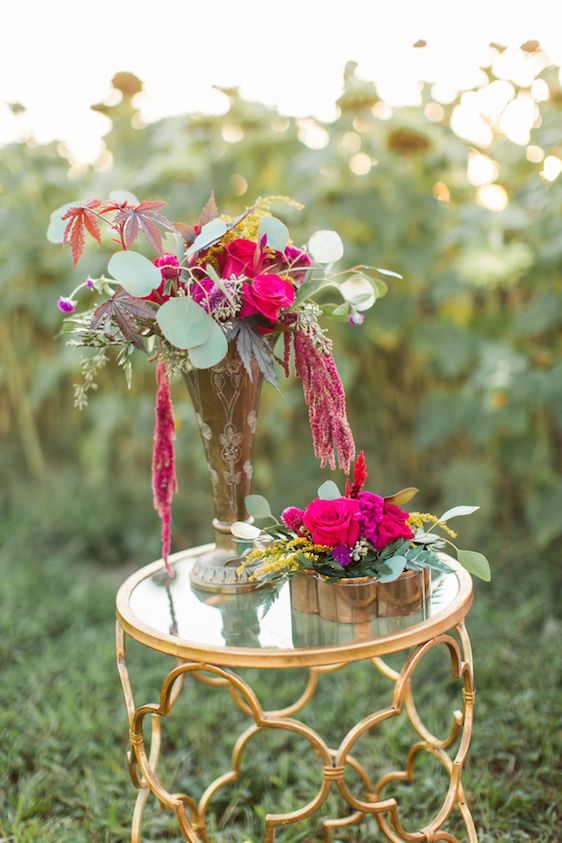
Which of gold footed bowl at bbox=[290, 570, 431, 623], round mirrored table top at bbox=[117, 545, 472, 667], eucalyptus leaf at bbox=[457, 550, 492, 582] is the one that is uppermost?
eucalyptus leaf at bbox=[457, 550, 492, 582]

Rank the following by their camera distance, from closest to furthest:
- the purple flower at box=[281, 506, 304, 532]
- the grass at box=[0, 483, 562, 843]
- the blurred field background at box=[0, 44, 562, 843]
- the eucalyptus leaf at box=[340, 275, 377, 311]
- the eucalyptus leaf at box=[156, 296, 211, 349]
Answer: the eucalyptus leaf at box=[156, 296, 211, 349]
the purple flower at box=[281, 506, 304, 532]
the eucalyptus leaf at box=[340, 275, 377, 311]
the grass at box=[0, 483, 562, 843]
the blurred field background at box=[0, 44, 562, 843]

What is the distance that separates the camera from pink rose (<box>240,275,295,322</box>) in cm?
108

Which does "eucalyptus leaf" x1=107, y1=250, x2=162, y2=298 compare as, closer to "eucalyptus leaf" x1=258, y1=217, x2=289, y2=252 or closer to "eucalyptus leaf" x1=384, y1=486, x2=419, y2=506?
"eucalyptus leaf" x1=258, y1=217, x2=289, y2=252

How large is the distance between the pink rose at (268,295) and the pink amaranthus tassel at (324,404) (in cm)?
7

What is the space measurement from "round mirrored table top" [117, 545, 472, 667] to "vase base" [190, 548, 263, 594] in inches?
0.4

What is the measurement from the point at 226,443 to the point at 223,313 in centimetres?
25

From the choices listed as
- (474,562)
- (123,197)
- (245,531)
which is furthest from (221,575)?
(123,197)

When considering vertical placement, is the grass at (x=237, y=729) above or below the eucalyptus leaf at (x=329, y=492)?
below

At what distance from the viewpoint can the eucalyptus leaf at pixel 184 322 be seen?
1041mm

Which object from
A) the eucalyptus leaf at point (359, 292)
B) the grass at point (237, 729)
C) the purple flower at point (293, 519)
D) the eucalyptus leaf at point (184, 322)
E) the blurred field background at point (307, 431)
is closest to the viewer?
the eucalyptus leaf at point (184, 322)

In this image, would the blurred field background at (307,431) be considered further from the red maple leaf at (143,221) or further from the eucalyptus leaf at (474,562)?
the red maple leaf at (143,221)

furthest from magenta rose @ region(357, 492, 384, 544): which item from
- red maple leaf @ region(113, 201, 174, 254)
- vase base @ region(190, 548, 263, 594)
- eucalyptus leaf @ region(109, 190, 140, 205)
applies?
eucalyptus leaf @ region(109, 190, 140, 205)

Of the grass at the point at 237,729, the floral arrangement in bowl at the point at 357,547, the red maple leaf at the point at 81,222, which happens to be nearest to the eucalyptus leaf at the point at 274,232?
the red maple leaf at the point at 81,222

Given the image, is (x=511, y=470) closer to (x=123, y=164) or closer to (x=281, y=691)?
(x=281, y=691)
